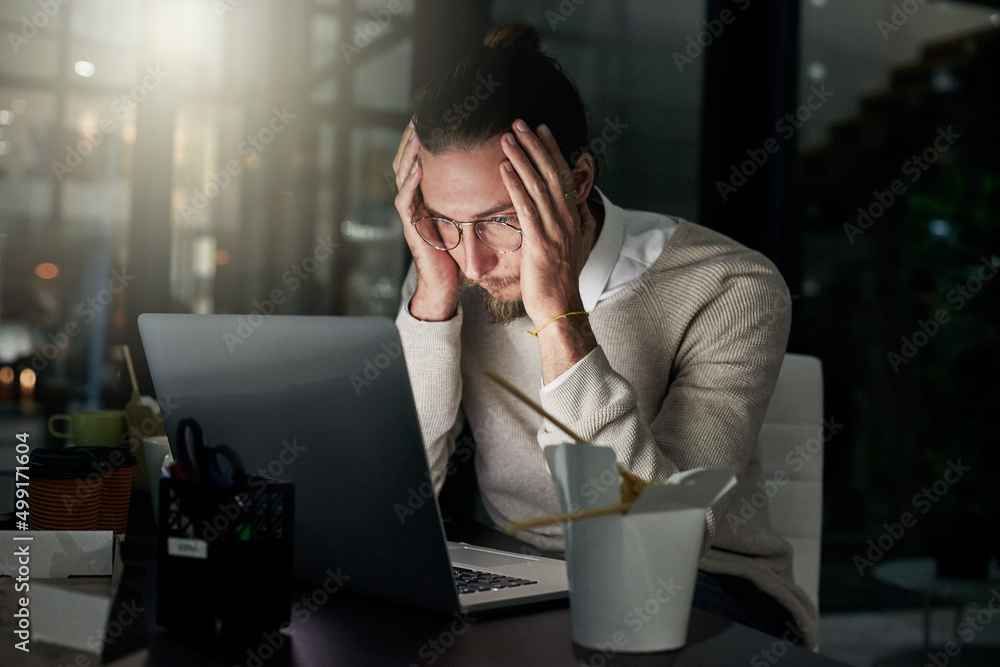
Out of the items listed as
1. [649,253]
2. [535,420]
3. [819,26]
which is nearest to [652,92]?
[819,26]

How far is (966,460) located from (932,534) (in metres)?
0.30

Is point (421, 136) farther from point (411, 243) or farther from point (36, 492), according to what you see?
point (36, 492)

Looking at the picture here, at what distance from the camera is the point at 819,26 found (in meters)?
2.74

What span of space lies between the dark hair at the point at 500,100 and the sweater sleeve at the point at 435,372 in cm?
28
